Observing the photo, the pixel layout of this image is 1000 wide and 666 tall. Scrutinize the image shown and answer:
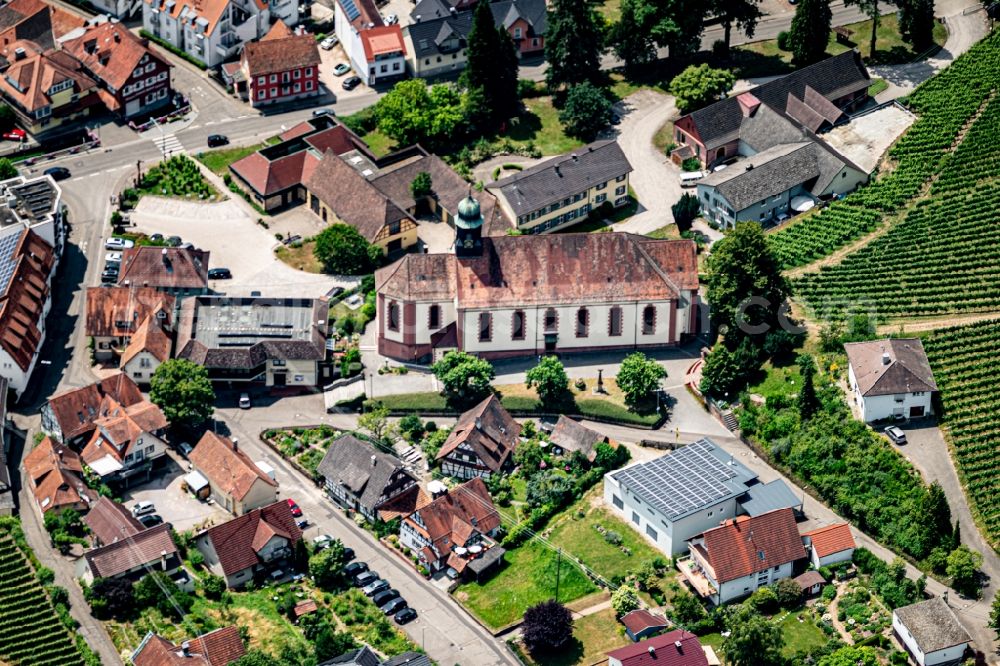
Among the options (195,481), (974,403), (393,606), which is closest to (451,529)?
(393,606)

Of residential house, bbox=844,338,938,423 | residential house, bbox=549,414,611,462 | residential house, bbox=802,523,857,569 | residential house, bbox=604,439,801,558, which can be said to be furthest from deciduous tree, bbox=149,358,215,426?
residential house, bbox=844,338,938,423

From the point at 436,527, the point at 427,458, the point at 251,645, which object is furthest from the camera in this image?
the point at 427,458

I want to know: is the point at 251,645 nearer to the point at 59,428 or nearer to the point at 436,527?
the point at 436,527

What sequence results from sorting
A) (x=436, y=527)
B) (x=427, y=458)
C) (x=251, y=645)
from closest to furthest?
(x=251, y=645)
(x=436, y=527)
(x=427, y=458)

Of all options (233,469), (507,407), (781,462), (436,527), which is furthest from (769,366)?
(233,469)

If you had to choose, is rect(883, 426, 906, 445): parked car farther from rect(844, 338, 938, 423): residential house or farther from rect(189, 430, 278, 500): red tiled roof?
rect(189, 430, 278, 500): red tiled roof

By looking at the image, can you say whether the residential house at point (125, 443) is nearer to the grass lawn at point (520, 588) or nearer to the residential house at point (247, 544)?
the residential house at point (247, 544)
